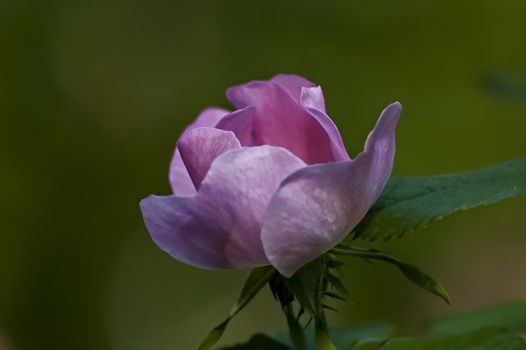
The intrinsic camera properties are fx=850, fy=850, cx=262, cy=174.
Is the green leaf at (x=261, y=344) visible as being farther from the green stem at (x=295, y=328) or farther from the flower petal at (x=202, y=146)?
the flower petal at (x=202, y=146)

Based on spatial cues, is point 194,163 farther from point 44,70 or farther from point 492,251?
point 44,70

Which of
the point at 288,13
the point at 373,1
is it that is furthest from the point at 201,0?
the point at 373,1

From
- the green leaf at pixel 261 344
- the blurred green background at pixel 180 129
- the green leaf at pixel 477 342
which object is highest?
the green leaf at pixel 477 342

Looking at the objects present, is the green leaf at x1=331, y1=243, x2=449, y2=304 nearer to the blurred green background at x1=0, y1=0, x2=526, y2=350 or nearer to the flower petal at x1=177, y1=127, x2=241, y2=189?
the flower petal at x1=177, y1=127, x2=241, y2=189

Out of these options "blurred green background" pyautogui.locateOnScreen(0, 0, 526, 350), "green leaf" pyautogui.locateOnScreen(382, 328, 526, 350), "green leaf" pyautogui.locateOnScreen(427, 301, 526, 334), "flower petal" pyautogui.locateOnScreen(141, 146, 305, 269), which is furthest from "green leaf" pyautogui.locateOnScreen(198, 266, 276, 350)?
"blurred green background" pyautogui.locateOnScreen(0, 0, 526, 350)

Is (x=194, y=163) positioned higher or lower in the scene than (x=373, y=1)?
higher

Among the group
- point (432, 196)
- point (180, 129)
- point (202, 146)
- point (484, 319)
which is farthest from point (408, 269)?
point (180, 129)

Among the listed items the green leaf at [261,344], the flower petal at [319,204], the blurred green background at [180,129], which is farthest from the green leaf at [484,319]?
the blurred green background at [180,129]
